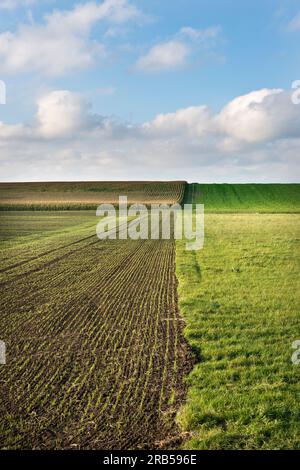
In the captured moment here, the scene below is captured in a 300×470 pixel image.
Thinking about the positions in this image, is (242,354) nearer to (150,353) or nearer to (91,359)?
(150,353)

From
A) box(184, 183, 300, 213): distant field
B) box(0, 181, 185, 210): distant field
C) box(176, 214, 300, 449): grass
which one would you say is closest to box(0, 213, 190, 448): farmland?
box(176, 214, 300, 449): grass

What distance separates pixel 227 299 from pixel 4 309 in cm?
662

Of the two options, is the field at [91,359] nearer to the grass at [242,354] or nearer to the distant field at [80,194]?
the grass at [242,354]

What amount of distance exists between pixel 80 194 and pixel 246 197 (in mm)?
35480

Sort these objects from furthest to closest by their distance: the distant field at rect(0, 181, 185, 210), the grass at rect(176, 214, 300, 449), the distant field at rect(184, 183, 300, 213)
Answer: the distant field at rect(0, 181, 185, 210)
the distant field at rect(184, 183, 300, 213)
the grass at rect(176, 214, 300, 449)

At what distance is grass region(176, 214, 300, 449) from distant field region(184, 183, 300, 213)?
A: 5704 cm

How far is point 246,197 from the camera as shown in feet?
287

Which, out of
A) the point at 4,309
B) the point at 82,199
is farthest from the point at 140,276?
the point at 82,199

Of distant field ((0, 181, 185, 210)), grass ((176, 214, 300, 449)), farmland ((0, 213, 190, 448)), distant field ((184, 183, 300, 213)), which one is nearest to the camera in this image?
grass ((176, 214, 300, 449))

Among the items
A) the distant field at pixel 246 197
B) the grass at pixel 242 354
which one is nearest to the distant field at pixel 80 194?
the distant field at pixel 246 197

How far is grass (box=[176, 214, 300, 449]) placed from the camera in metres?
5.95

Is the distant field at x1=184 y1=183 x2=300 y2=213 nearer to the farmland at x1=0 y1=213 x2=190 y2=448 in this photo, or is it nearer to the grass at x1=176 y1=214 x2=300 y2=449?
the grass at x1=176 y1=214 x2=300 y2=449

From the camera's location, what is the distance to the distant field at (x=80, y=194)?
76375 mm
